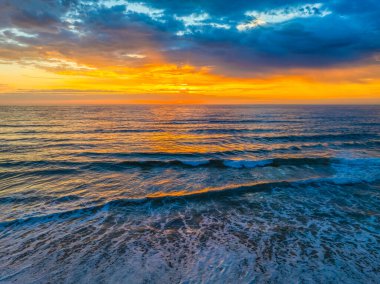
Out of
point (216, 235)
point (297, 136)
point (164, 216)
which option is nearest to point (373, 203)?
point (216, 235)

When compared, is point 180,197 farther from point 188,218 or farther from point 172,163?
point 172,163

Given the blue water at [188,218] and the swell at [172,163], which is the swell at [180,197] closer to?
the blue water at [188,218]

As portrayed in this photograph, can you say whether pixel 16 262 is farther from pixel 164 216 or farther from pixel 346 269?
pixel 346 269

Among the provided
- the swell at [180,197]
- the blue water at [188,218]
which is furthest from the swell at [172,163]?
the swell at [180,197]

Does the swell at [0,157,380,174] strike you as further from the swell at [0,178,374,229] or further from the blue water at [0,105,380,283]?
the swell at [0,178,374,229]

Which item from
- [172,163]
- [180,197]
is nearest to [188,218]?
[180,197]

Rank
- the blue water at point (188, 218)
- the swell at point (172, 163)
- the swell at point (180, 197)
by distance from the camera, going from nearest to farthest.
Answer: the blue water at point (188, 218) < the swell at point (180, 197) < the swell at point (172, 163)
